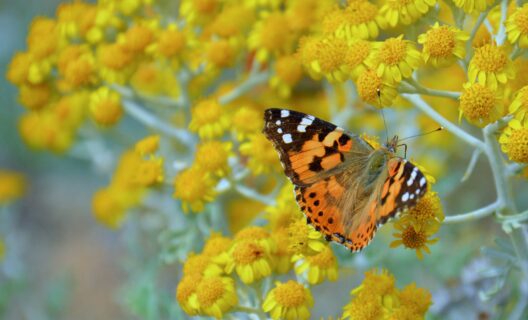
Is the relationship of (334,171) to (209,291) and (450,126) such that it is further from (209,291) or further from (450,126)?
(209,291)

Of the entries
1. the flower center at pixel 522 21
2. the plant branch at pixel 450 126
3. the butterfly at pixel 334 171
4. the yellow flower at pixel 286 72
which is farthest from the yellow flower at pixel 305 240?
the yellow flower at pixel 286 72

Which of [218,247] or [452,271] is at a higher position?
[218,247]

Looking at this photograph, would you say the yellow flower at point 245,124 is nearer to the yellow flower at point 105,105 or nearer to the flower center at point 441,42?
the yellow flower at point 105,105

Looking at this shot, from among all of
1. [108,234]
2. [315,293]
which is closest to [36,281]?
[108,234]

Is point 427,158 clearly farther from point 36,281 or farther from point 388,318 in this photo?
point 36,281

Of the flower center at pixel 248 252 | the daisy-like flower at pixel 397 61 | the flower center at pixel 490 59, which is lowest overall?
the flower center at pixel 248 252

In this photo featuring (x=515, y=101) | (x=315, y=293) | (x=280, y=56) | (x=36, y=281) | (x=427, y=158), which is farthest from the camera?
(x=36, y=281)
